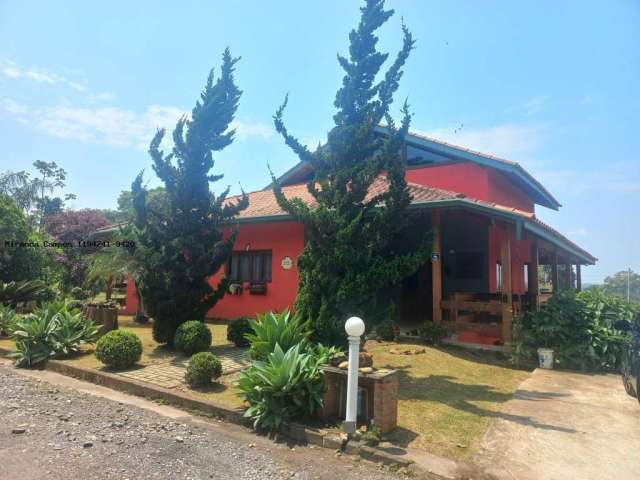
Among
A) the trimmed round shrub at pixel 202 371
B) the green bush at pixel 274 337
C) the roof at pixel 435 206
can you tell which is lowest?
the trimmed round shrub at pixel 202 371

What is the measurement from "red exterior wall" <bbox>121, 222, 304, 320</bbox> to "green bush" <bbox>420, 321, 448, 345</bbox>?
4147 millimetres

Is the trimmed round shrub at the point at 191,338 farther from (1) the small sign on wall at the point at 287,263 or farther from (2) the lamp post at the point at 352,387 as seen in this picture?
(2) the lamp post at the point at 352,387

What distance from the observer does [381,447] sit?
4.23 m

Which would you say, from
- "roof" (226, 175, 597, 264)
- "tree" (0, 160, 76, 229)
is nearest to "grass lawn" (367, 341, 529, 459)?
"roof" (226, 175, 597, 264)

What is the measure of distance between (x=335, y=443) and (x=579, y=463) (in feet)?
7.82

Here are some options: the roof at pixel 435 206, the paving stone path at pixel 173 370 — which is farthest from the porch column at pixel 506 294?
the paving stone path at pixel 173 370

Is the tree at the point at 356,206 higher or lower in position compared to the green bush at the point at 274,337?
higher

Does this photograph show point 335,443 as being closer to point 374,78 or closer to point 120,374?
point 120,374

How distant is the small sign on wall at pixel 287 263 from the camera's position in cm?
1245

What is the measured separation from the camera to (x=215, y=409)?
539cm

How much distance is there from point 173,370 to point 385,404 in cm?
433

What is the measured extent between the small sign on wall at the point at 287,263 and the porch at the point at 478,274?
13.6 feet

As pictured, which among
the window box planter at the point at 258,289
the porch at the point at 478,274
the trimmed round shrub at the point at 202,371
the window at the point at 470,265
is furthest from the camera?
the window box planter at the point at 258,289

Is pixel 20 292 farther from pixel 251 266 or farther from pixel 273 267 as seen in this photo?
pixel 273 267
